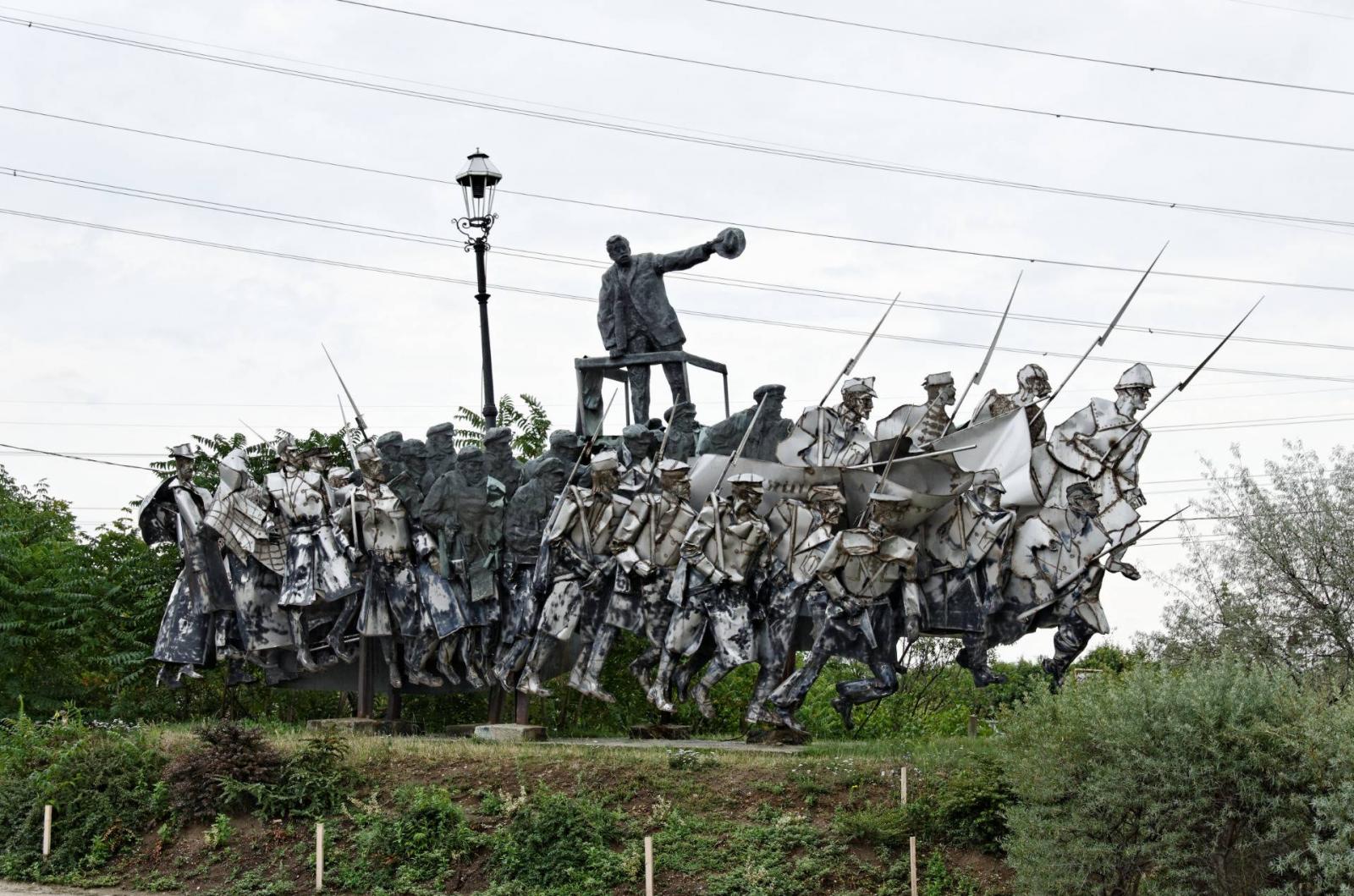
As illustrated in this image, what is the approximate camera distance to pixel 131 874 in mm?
13797

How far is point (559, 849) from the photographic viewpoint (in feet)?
41.8

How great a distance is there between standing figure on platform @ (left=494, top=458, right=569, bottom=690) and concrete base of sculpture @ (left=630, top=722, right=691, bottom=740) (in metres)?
1.28

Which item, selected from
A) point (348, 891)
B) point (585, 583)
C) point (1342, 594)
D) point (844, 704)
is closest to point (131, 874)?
point (348, 891)

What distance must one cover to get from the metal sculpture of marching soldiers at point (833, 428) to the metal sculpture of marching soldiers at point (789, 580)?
718 mm

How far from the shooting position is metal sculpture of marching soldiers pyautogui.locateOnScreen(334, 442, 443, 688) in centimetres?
1680

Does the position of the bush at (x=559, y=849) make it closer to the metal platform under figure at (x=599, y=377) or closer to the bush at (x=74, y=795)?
the bush at (x=74, y=795)

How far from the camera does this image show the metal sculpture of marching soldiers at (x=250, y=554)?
17.8 metres

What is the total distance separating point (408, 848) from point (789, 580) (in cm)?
410

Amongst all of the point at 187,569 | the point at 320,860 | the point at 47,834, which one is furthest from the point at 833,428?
the point at 47,834

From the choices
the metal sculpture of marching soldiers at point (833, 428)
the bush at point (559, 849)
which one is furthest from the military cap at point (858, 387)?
the bush at point (559, 849)

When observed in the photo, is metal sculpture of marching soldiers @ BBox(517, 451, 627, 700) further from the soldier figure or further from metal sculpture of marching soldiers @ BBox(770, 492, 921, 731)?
metal sculpture of marching soldiers @ BBox(770, 492, 921, 731)

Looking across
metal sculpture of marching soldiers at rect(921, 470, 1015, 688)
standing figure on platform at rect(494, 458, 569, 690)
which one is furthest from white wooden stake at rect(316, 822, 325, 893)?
metal sculpture of marching soldiers at rect(921, 470, 1015, 688)

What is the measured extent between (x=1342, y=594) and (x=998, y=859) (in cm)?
1042

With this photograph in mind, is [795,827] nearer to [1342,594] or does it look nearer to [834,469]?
[834,469]
